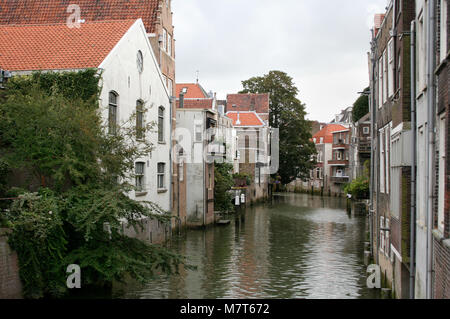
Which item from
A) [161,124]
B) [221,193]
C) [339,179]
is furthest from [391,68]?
[339,179]

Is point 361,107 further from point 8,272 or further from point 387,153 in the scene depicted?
point 8,272

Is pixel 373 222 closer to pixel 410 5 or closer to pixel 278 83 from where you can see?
pixel 410 5

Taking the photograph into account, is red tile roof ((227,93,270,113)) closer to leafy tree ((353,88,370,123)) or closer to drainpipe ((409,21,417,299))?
leafy tree ((353,88,370,123))

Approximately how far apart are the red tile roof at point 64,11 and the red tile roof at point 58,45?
14.3ft

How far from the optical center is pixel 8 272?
12.4 metres

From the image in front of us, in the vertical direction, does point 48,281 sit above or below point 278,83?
below

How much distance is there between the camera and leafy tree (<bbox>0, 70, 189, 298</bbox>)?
12938 mm

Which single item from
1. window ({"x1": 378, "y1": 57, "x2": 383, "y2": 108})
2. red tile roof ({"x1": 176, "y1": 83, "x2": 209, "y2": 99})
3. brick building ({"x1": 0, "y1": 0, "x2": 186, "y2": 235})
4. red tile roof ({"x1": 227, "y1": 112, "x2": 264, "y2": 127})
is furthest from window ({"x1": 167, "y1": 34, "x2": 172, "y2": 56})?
red tile roof ({"x1": 227, "y1": 112, "x2": 264, "y2": 127})

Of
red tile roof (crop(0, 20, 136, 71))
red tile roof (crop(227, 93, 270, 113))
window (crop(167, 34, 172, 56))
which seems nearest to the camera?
red tile roof (crop(0, 20, 136, 71))

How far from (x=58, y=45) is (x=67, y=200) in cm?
802

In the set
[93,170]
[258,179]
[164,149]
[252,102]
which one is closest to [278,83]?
[252,102]

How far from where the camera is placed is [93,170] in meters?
14.8

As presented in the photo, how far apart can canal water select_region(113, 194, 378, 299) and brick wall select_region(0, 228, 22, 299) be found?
336cm
